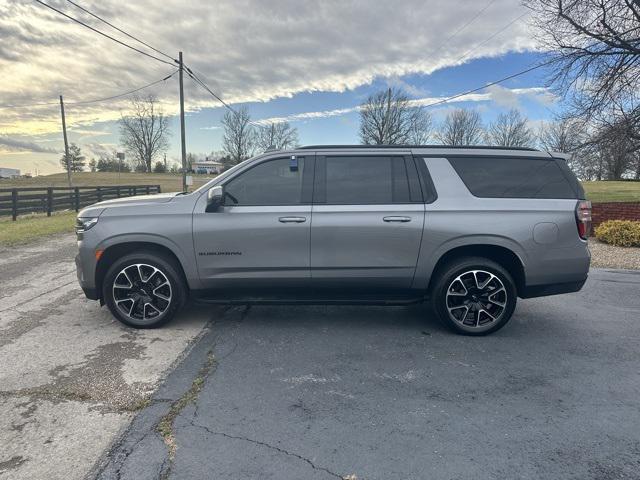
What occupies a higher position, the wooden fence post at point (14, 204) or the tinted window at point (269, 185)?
the tinted window at point (269, 185)

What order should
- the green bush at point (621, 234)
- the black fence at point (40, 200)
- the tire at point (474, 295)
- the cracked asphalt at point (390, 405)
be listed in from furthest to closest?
1. the black fence at point (40, 200)
2. the green bush at point (621, 234)
3. the tire at point (474, 295)
4. the cracked asphalt at point (390, 405)

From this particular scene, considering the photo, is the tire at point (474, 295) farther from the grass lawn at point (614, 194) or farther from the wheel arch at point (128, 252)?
the grass lawn at point (614, 194)

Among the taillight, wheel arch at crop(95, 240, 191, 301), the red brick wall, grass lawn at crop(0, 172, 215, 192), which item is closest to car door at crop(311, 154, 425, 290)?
wheel arch at crop(95, 240, 191, 301)

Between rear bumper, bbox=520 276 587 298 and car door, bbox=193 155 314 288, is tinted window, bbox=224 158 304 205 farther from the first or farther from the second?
rear bumper, bbox=520 276 587 298

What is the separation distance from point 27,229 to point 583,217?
46.0 ft

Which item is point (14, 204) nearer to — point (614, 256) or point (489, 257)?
point (489, 257)

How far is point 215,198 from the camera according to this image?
4.14 meters

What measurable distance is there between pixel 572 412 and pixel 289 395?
6.85 ft

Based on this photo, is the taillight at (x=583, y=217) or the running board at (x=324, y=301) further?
the running board at (x=324, y=301)

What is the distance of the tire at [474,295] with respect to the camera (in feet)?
14.0

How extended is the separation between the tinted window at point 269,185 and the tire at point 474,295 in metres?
1.80

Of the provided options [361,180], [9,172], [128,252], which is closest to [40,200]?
[128,252]

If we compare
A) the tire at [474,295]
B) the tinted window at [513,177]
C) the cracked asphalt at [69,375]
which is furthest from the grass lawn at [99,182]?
the tire at [474,295]

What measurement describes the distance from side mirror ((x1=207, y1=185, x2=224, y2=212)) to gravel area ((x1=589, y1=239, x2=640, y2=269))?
7.85 meters
